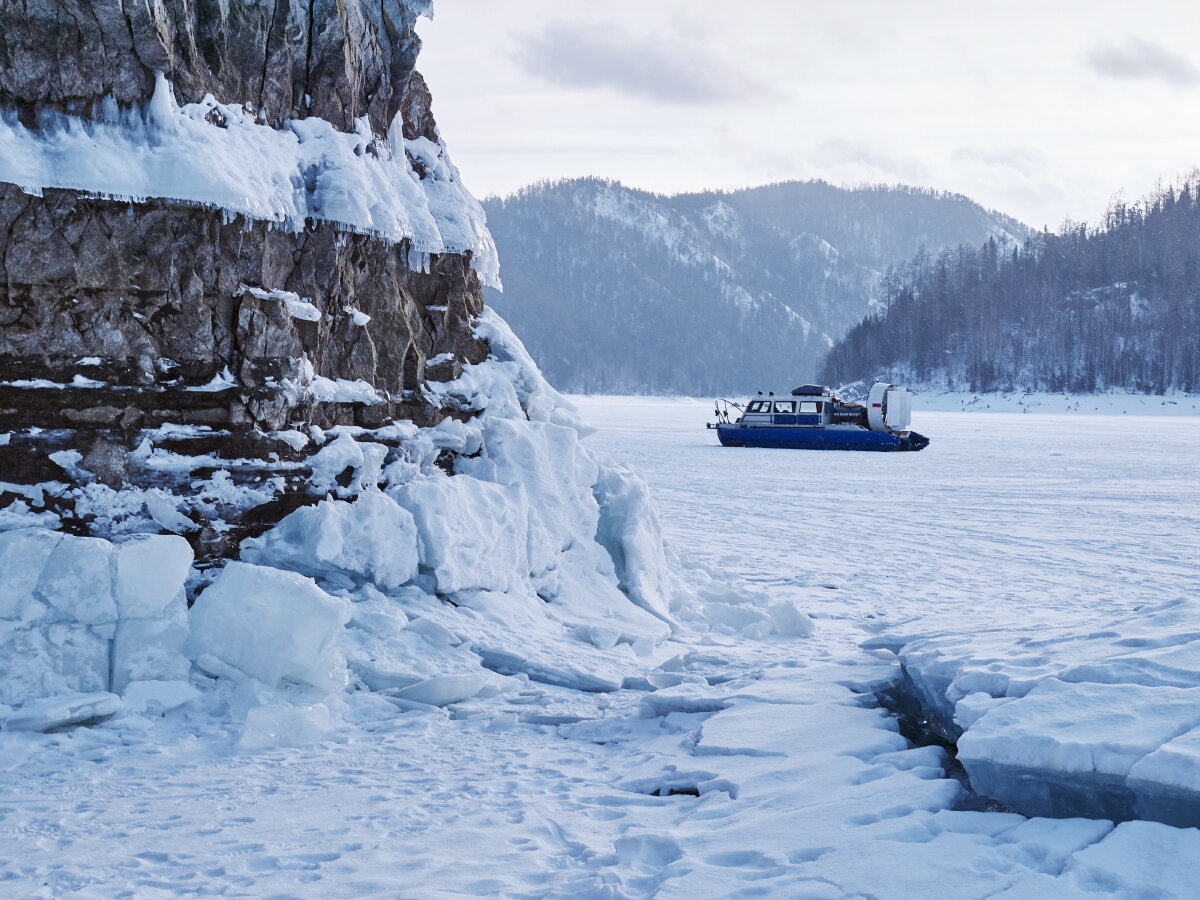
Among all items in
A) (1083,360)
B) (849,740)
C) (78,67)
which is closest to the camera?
(849,740)

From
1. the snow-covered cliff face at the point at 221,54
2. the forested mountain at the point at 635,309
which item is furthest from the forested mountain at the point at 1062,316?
the snow-covered cliff face at the point at 221,54

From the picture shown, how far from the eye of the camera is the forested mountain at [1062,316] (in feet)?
323

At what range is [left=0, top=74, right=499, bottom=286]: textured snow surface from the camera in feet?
18.2

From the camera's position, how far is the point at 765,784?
4406mm

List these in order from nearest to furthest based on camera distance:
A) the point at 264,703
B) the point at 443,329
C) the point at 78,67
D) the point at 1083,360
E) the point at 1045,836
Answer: the point at 1045,836 → the point at 264,703 → the point at 78,67 → the point at 443,329 → the point at 1083,360

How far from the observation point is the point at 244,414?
611cm

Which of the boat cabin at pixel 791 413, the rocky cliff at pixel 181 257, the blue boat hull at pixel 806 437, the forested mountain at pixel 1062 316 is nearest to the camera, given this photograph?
the rocky cliff at pixel 181 257

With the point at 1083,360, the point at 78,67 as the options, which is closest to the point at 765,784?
the point at 78,67

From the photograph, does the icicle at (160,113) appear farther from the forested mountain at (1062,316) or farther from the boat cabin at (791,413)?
the forested mountain at (1062,316)

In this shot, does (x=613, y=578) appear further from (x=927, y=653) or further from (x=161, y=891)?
(x=161, y=891)

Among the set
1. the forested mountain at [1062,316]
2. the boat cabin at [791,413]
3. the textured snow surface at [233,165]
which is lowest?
the boat cabin at [791,413]

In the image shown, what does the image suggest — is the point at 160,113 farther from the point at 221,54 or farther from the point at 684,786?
the point at 684,786

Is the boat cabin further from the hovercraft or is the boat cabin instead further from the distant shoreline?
the distant shoreline

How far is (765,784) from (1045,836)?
1.30 metres
